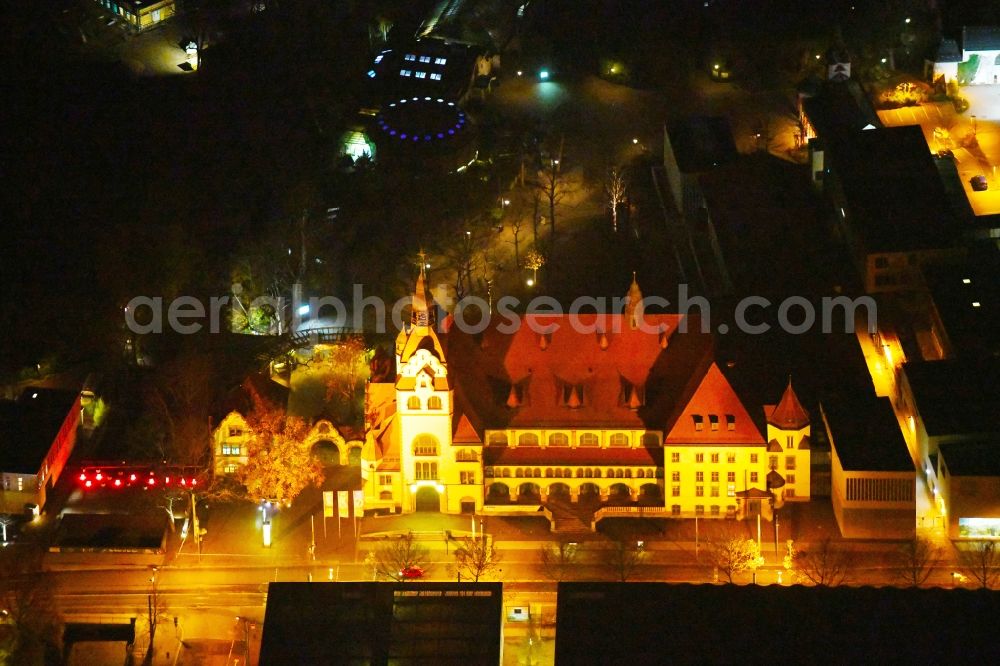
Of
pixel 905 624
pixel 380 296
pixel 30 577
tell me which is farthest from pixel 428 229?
pixel 905 624

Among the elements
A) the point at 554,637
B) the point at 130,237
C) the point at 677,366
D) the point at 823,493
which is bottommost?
the point at 554,637

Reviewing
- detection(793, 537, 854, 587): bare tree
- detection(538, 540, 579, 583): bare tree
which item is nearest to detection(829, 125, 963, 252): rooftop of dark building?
detection(793, 537, 854, 587): bare tree

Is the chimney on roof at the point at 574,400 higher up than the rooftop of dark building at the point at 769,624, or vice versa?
the chimney on roof at the point at 574,400

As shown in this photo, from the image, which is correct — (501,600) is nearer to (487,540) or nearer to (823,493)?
(487,540)

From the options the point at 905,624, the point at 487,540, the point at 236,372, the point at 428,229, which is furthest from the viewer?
the point at 428,229

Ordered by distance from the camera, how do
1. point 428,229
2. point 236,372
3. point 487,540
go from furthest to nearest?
point 428,229 → point 236,372 → point 487,540

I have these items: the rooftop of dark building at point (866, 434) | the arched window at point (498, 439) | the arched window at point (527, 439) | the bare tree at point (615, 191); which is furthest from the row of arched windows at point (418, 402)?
the bare tree at point (615, 191)

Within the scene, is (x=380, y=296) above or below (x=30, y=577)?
above

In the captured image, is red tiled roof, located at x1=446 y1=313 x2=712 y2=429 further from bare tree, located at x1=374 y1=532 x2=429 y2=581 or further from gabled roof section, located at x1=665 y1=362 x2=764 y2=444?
bare tree, located at x1=374 y1=532 x2=429 y2=581

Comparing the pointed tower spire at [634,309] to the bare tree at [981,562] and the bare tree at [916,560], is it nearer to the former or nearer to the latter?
the bare tree at [916,560]
